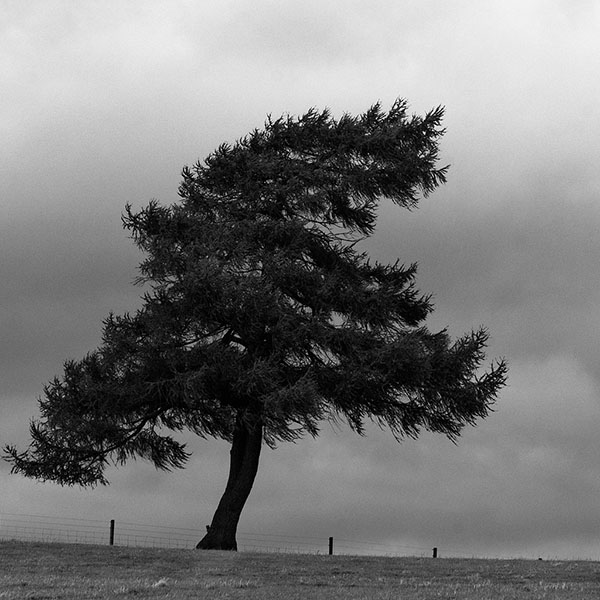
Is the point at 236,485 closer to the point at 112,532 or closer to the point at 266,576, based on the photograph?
the point at 112,532

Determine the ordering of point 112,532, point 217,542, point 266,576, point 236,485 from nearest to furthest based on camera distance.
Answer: point 266,576 → point 217,542 → point 236,485 → point 112,532

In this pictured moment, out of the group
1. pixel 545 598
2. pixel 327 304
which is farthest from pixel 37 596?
pixel 327 304

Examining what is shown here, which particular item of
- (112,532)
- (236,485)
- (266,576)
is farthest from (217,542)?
(266,576)

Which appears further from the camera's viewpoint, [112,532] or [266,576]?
[112,532]

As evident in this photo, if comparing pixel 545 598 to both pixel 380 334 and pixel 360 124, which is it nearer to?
pixel 380 334

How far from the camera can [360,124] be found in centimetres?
3419

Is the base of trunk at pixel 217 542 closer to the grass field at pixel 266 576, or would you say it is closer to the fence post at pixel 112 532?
the grass field at pixel 266 576

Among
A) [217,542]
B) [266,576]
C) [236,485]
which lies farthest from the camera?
[236,485]

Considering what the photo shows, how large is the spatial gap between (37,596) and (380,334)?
15595 millimetres

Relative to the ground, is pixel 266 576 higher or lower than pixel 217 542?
lower

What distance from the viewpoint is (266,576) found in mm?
22953

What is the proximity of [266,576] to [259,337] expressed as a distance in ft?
32.5

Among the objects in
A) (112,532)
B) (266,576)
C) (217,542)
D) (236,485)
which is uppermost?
(236,485)

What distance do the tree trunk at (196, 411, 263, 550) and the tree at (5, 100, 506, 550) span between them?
1.9 inches
